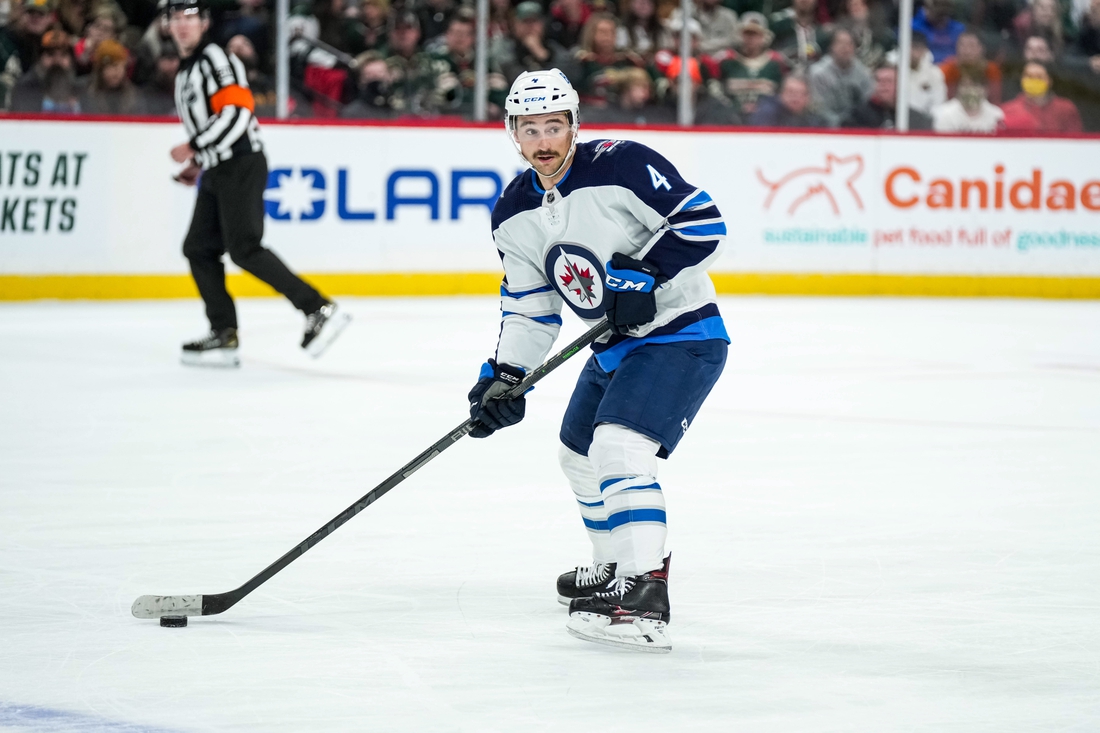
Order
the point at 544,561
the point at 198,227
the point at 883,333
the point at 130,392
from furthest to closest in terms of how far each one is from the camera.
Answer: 1. the point at 883,333
2. the point at 198,227
3. the point at 130,392
4. the point at 544,561

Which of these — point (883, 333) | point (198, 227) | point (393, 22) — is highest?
point (393, 22)

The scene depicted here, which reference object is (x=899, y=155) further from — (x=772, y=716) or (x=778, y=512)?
(x=772, y=716)

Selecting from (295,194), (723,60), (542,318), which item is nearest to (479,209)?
(295,194)

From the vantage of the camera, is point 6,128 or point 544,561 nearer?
point 544,561

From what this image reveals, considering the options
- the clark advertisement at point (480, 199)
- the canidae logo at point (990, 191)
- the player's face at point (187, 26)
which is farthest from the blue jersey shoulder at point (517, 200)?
the canidae logo at point (990, 191)

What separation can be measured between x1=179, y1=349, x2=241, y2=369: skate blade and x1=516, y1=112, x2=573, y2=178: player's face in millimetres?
3673

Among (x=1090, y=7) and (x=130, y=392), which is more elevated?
(x=1090, y=7)

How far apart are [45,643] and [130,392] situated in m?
3.05

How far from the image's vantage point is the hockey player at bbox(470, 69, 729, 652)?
8.50 ft

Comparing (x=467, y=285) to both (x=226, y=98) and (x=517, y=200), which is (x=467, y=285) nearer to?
(x=226, y=98)

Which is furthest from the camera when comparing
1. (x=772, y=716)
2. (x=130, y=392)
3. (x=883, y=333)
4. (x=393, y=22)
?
(x=393, y=22)

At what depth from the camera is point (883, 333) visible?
7348 mm

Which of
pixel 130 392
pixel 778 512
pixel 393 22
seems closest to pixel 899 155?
pixel 393 22

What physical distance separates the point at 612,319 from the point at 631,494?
0.99 ft
